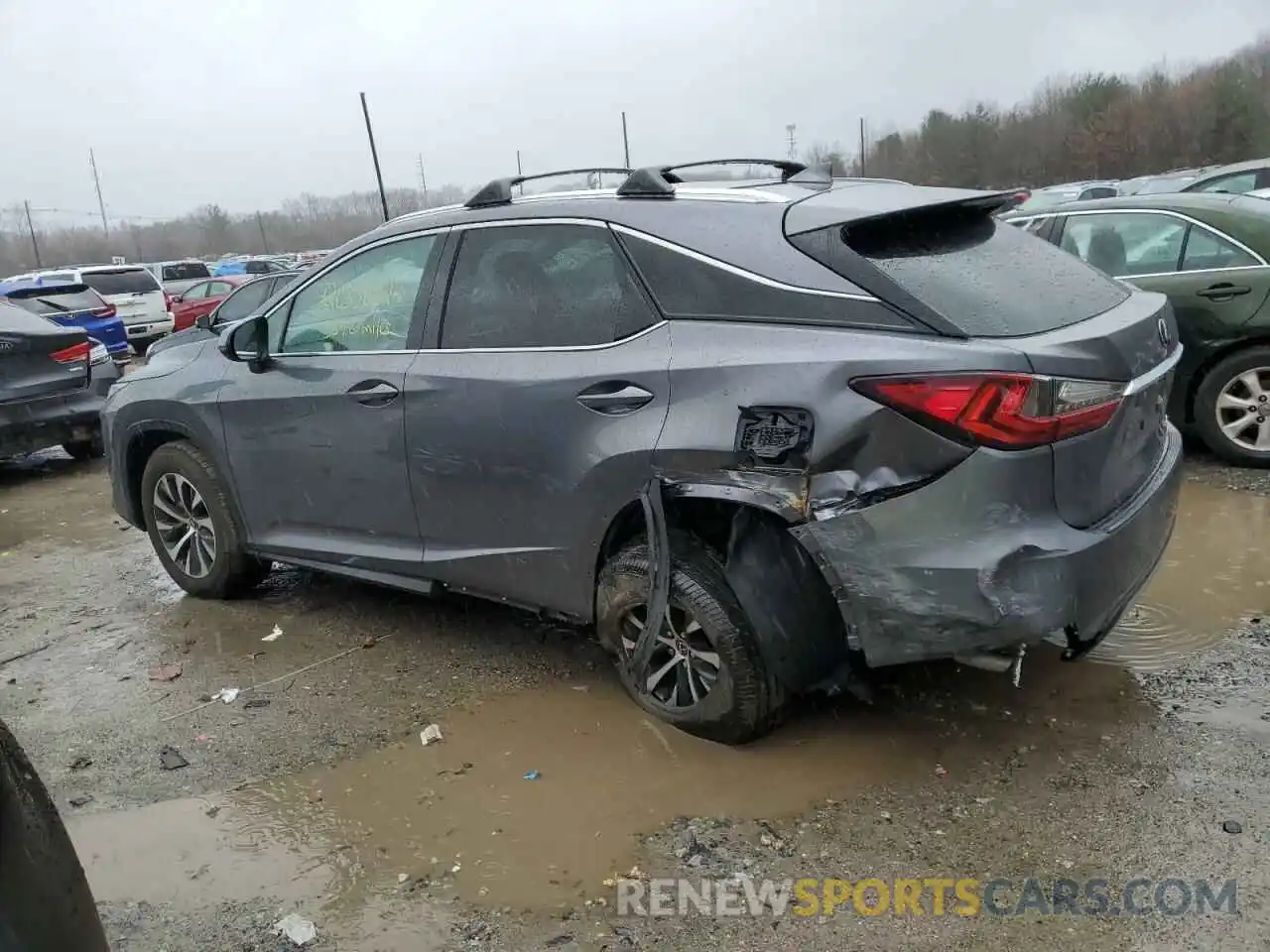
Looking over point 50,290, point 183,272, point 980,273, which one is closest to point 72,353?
point 50,290

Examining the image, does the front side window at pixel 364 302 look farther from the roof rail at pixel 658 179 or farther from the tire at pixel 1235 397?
the tire at pixel 1235 397

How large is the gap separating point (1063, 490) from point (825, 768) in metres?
1.14

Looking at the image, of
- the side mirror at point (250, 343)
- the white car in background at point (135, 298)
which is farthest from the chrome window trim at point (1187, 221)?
the white car in background at point (135, 298)

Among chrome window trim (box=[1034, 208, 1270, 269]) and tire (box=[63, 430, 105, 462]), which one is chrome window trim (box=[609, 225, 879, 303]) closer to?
chrome window trim (box=[1034, 208, 1270, 269])

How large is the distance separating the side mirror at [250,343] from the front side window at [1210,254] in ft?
17.2

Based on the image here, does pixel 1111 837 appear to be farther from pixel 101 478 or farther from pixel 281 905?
pixel 101 478

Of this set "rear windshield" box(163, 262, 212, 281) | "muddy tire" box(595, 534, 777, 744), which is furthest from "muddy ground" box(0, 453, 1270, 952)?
"rear windshield" box(163, 262, 212, 281)

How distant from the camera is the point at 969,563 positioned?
106 inches

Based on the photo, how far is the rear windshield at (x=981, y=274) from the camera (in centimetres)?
283

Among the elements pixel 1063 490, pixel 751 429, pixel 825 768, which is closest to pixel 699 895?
pixel 825 768

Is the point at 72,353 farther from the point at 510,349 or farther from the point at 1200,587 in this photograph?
the point at 1200,587

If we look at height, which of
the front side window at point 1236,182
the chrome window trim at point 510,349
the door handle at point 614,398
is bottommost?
the door handle at point 614,398

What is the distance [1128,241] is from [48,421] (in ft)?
26.5

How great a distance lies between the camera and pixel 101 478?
8.21m
